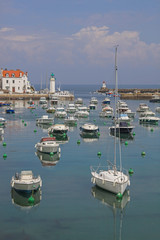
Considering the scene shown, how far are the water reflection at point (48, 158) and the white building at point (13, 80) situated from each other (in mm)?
128688

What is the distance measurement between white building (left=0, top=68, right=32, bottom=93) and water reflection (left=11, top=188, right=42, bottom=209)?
14604 centimetres

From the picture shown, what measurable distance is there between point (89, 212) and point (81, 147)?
90.2ft

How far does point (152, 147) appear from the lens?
5862 cm

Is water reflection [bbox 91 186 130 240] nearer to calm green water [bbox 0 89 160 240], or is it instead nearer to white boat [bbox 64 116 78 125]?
calm green water [bbox 0 89 160 240]

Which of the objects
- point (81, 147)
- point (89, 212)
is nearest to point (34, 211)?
point (89, 212)

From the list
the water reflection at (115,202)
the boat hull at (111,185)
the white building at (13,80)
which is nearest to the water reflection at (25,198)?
the water reflection at (115,202)

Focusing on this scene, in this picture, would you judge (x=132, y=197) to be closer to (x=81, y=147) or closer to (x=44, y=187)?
(x=44, y=187)

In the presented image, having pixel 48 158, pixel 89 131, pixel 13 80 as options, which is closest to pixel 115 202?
pixel 48 158

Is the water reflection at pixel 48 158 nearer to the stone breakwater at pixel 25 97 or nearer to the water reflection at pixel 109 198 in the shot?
the water reflection at pixel 109 198

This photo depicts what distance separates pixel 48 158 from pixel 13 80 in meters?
133

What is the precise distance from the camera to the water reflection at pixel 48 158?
153 ft

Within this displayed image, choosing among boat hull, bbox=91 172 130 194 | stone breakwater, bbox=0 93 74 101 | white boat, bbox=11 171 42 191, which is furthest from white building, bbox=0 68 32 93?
boat hull, bbox=91 172 130 194

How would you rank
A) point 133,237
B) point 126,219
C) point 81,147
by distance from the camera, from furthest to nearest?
1. point 81,147
2. point 126,219
3. point 133,237

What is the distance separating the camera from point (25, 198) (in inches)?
1308
